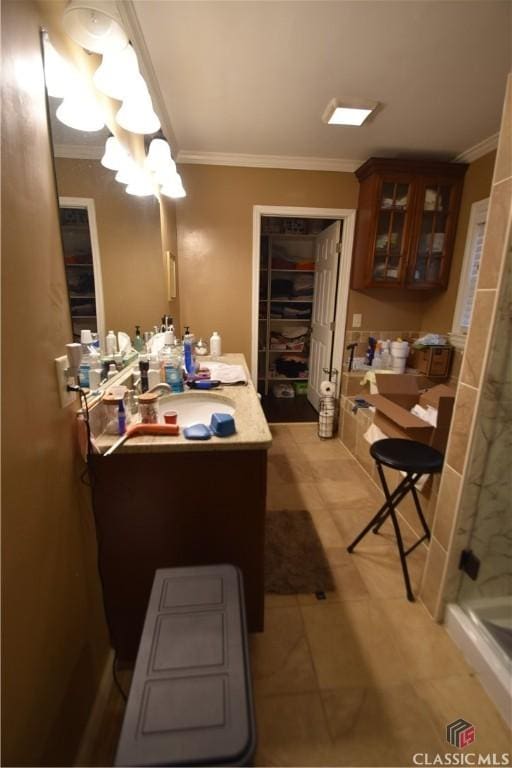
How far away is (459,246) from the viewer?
8.84 feet

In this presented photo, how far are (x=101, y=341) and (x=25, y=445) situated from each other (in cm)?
68

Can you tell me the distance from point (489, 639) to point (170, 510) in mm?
1262

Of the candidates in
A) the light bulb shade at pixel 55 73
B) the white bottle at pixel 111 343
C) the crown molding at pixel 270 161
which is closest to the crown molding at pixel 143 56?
the crown molding at pixel 270 161

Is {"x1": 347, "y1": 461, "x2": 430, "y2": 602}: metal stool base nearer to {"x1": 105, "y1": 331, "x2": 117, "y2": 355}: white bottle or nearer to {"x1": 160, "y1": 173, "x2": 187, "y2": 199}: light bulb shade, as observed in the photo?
{"x1": 105, "y1": 331, "x2": 117, "y2": 355}: white bottle

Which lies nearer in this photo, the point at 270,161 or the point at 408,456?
the point at 408,456

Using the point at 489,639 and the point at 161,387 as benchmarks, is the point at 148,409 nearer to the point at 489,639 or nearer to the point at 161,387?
the point at 161,387

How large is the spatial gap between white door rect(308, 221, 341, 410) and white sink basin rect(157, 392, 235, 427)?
1.94m

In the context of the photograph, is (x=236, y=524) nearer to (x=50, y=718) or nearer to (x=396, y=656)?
(x=50, y=718)

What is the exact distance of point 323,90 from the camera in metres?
1.80

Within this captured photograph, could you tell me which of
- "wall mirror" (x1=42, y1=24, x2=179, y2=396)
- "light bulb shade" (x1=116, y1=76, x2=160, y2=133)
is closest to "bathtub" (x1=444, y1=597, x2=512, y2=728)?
"wall mirror" (x1=42, y1=24, x2=179, y2=396)

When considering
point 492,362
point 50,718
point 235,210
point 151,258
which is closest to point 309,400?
point 235,210

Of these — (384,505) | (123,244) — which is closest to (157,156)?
(123,244)

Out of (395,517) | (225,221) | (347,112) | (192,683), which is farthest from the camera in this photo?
(225,221)

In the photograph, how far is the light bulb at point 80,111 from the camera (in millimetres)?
902
